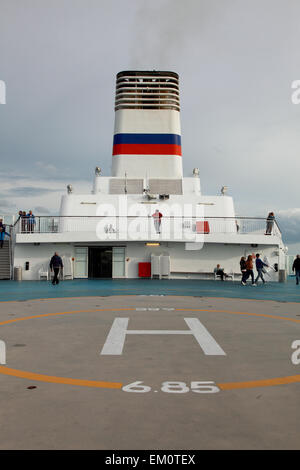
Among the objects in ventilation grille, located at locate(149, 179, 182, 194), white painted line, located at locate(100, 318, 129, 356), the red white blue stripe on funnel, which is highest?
the red white blue stripe on funnel

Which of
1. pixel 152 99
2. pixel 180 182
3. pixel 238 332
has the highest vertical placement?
pixel 152 99

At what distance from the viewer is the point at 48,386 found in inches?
200

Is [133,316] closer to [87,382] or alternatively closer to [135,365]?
[135,365]

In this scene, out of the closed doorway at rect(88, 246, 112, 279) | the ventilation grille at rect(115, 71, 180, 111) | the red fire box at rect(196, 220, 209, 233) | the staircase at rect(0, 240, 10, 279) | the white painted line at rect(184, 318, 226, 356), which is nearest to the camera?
the white painted line at rect(184, 318, 226, 356)

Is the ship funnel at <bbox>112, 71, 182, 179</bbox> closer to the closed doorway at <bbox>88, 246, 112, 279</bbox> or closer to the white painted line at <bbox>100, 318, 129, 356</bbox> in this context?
the closed doorway at <bbox>88, 246, 112, 279</bbox>

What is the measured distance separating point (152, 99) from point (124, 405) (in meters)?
28.8

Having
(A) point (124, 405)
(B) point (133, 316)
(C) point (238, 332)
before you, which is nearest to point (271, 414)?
(A) point (124, 405)

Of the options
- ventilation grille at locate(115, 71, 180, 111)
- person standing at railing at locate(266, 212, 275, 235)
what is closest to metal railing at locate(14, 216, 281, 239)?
person standing at railing at locate(266, 212, 275, 235)

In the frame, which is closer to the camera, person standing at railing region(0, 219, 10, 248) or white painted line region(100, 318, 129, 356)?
white painted line region(100, 318, 129, 356)

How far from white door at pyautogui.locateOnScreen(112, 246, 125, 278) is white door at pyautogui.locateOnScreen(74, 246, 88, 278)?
1.81m

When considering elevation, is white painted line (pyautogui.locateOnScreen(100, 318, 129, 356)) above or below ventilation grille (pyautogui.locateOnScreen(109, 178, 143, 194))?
below

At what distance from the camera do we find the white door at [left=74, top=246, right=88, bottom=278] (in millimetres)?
26312

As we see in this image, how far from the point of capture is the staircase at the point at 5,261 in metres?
26.8

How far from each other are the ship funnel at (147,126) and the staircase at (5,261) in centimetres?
895
